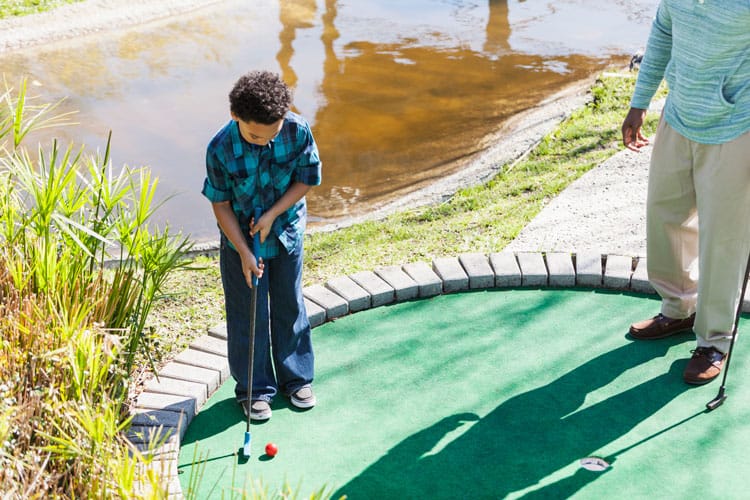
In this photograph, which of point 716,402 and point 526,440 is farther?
point 716,402

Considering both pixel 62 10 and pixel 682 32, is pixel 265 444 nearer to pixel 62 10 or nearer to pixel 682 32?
pixel 682 32

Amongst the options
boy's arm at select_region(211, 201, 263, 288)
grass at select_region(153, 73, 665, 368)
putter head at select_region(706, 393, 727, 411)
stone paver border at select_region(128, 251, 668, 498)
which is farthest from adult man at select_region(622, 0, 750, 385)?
boy's arm at select_region(211, 201, 263, 288)

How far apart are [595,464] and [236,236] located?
152cm

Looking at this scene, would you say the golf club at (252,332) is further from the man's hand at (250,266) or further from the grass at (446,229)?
the grass at (446,229)

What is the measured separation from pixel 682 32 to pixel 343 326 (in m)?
1.91

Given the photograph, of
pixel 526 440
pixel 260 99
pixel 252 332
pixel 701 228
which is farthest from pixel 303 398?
pixel 701 228

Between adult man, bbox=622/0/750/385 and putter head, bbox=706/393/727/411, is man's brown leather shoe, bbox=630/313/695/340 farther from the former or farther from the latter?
putter head, bbox=706/393/727/411

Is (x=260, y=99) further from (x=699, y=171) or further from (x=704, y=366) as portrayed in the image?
(x=704, y=366)

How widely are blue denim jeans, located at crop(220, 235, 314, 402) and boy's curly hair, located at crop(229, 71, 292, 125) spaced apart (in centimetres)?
59

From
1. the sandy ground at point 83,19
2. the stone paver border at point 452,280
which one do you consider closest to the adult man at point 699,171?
the stone paver border at point 452,280

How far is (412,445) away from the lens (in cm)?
322

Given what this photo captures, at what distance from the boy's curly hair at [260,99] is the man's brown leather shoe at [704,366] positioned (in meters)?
1.98

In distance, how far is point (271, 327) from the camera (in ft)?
11.4

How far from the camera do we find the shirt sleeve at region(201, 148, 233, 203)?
3.03 metres
